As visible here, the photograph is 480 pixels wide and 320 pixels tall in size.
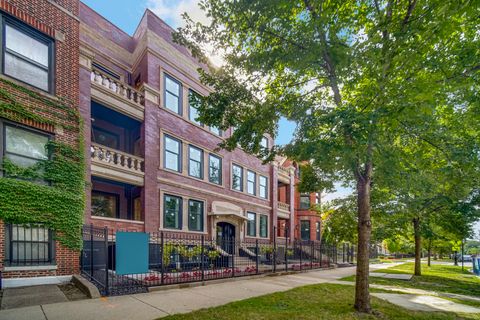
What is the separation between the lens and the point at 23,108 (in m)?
9.12

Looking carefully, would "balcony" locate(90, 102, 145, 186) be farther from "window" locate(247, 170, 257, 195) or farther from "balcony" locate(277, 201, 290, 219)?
"balcony" locate(277, 201, 290, 219)

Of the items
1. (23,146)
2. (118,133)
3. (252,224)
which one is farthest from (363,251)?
(252,224)

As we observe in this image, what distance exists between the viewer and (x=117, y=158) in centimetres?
1369

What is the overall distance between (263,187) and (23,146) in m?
18.6

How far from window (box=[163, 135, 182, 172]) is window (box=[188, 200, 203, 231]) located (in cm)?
230

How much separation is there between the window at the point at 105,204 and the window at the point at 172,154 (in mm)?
3243

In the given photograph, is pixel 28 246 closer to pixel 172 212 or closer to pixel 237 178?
pixel 172 212

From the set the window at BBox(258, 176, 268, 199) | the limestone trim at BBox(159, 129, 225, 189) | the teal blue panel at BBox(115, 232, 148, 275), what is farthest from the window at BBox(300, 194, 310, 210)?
the teal blue panel at BBox(115, 232, 148, 275)

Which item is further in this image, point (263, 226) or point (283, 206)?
point (283, 206)

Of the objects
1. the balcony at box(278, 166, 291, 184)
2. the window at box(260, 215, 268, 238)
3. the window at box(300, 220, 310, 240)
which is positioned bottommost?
the window at box(300, 220, 310, 240)

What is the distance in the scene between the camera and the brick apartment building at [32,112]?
340 inches

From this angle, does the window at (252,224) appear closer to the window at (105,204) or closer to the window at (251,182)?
the window at (251,182)

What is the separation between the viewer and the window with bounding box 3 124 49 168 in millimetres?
8930

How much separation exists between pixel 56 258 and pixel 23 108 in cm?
482
